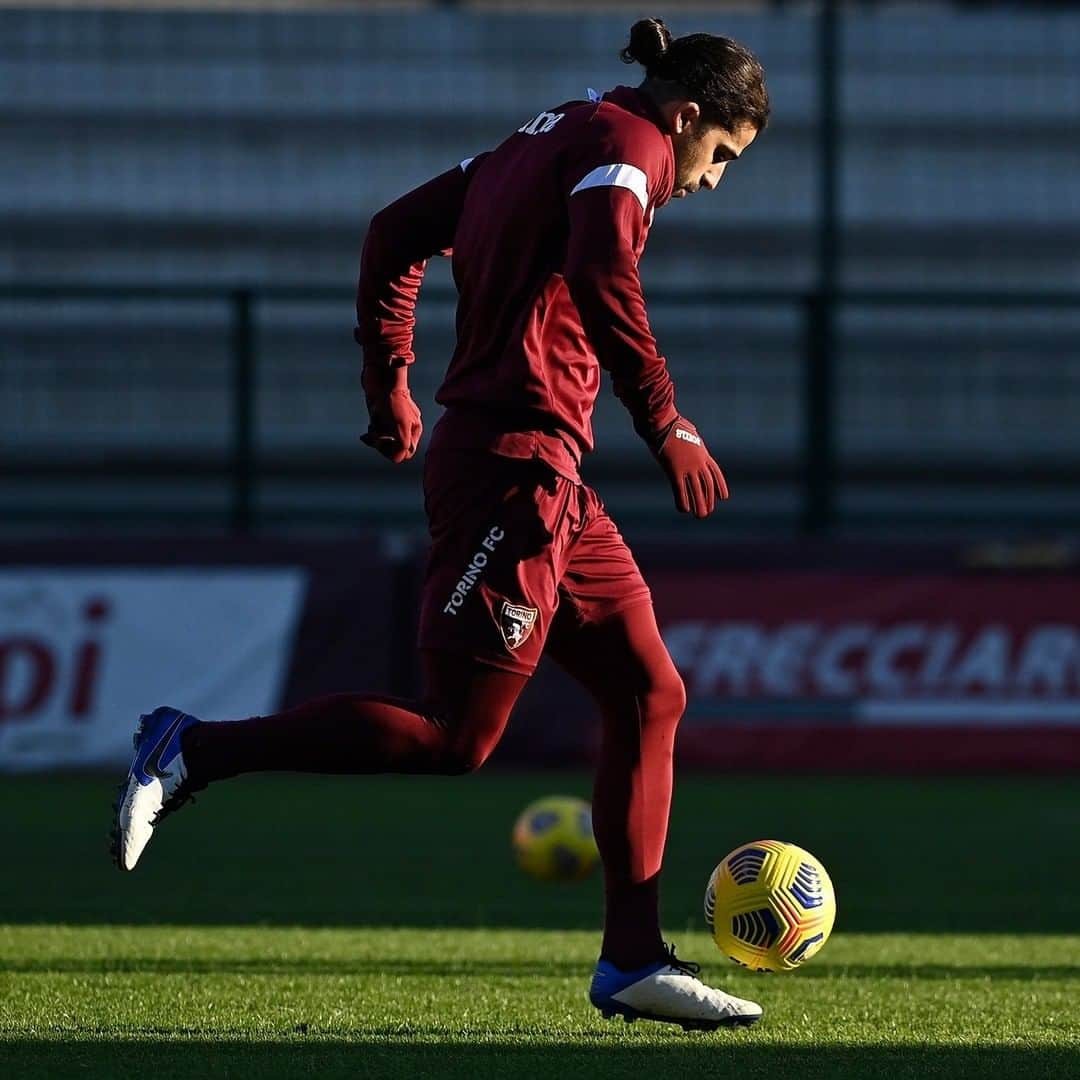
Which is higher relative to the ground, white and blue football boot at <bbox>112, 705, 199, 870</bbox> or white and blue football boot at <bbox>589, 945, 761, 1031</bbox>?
white and blue football boot at <bbox>112, 705, 199, 870</bbox>

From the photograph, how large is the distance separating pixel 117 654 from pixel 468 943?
222 inches

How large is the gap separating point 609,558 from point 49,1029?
1.55m

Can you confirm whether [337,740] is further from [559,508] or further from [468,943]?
[468,943]

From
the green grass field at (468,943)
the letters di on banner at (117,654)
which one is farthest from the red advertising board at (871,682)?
the letters di on banner at (117,654)

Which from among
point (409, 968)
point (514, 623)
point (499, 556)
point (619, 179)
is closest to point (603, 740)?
point (514, 623)

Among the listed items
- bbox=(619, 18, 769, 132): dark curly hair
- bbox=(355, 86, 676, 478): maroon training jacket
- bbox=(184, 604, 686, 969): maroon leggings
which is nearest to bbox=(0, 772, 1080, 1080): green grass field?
bbox=(184, 604, 686, 969): maroon leggings

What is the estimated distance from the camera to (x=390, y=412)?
17.1 feet

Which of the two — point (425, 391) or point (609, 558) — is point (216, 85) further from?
point (609, 558)

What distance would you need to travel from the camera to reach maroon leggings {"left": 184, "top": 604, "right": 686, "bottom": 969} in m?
4.56

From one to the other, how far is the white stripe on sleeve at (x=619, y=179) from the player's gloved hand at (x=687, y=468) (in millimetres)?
469

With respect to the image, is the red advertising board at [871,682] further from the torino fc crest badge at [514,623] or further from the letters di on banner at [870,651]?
the torino fc crest badge at [514,623]

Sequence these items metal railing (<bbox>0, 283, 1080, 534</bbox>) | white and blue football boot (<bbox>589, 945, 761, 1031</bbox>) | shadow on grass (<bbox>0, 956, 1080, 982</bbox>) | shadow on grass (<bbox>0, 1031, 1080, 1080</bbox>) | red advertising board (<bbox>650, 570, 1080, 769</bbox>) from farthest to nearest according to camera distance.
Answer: metal railing (<bbox>0, 283, 1080, 534</bbox>), red advertising board (<bbox>650, 570, 1080, 769</bbox>), shadow on grass (<bbox>0, 956, 1080, 982</bbox>), white and blue football boot (<bbox>589, 945, 761, 1031</bbox>), shadow on grass (<bbox>0, 1031, 1080, 1080</bbox>)

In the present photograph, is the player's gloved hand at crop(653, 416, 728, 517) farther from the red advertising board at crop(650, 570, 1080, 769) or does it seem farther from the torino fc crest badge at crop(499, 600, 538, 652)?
the red advertising board at crop(650, 570, 1080, 769)

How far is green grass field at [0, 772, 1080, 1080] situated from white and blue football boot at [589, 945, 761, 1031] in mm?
55
